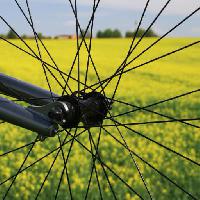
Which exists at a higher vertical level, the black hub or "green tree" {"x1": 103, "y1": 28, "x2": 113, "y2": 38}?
the black hub

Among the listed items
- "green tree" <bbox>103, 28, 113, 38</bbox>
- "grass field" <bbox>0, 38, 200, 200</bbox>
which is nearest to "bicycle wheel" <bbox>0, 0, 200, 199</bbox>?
"grass field" <bbox>0, 38, 200, 200</bbox>

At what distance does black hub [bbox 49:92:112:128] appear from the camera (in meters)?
2.61

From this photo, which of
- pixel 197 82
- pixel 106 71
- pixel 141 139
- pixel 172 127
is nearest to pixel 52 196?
pixel 141 139

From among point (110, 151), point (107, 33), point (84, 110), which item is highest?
point (84, 110)

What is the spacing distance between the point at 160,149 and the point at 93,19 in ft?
17.8

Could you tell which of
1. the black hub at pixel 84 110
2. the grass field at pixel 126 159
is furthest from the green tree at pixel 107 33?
the black hub at pixel 84 110

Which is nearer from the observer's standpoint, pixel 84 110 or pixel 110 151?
pixel 84 110

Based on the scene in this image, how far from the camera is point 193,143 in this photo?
9.09 meters

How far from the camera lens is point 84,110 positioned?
2666 mm

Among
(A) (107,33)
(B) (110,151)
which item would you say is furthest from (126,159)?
(A) (107,33)

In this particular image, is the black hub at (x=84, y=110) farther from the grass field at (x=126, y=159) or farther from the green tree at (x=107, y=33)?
the green tree at (x=107, y=33)

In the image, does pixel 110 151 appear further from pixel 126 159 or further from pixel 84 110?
pixel 84 110

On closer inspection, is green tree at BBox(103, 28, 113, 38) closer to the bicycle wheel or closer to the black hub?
the bicycle wheel

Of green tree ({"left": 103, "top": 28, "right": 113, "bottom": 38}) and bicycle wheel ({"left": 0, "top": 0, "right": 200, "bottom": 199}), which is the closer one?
bicycle wheel ({"left": 0, "top": 0, "right": 200, "bottom": 199})
